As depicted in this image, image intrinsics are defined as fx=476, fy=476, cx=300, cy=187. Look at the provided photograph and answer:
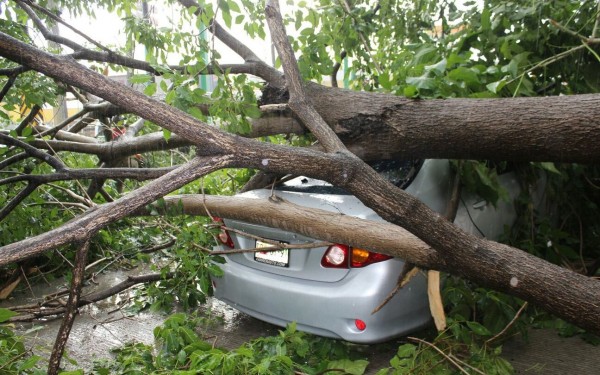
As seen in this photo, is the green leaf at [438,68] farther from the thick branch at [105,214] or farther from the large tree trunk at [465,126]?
the thick branch at [105,214]

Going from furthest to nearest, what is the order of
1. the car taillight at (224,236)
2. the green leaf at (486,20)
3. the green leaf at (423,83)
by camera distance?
1. the car taillight at (224,236)
2. the green leaf at (486,20)
3. the green leaf at (423,83)

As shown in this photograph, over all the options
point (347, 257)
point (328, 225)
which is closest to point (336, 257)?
point (347, 257)

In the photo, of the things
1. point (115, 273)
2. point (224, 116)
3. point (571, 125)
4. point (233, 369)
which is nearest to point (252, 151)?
point (224, 116)

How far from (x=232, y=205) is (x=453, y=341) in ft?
5.41

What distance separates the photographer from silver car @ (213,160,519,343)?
283 cm

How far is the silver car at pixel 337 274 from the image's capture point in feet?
9.29

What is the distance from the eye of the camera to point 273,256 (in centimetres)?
321

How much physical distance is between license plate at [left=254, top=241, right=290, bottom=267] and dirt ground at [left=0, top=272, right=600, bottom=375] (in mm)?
616

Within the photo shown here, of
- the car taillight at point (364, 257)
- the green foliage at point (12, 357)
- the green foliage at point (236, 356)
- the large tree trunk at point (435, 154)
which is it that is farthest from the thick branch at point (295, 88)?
the green foliage at point (12, 357)

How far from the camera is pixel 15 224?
4.22 meters

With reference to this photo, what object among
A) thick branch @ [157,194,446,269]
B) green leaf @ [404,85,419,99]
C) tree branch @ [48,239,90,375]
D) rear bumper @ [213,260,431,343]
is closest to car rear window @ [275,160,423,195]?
thick branch @ [157,194,446,269]

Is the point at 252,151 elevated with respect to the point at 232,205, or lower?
elevated

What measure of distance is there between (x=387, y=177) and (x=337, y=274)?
2.74 ft

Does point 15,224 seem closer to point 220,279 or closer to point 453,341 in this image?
point 220,279
